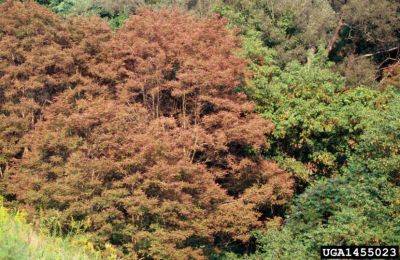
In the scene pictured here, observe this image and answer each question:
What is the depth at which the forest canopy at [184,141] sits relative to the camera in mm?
13141

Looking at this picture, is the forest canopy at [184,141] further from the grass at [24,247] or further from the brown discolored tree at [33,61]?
the grass at [24,247]

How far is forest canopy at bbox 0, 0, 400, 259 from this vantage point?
1314cm

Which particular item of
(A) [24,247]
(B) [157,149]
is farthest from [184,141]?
(A) [24,247]

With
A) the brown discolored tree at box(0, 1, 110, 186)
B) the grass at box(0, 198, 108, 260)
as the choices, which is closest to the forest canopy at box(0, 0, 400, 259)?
the brown discolored tree at box(0, 1, 110, 186)

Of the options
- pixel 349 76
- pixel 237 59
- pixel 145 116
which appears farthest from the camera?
pixel 349 76

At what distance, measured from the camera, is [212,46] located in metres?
17.6

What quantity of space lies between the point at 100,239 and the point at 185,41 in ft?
26.7

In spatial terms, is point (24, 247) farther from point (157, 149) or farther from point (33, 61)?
point (33, 61)

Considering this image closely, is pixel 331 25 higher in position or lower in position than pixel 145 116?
higher

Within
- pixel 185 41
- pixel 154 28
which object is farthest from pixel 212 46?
pixel 154 28

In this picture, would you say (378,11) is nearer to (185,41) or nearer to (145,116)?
(185,41)

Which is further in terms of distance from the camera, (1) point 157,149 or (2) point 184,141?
(2) point 184,141

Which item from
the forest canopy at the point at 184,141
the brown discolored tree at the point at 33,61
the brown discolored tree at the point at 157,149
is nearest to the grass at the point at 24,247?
the forest canopy at the point at 184,141

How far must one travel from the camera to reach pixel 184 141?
15.8 m
